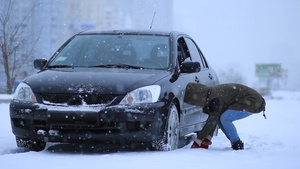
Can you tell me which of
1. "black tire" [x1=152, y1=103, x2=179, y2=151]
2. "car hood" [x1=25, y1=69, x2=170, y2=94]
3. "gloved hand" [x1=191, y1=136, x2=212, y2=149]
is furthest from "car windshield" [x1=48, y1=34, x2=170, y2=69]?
"gloved hand" [x1=191, y1=136, x2=212, y2=149]

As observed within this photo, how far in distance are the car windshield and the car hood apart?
426 mm

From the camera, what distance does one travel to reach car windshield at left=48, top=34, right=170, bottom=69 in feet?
24.6

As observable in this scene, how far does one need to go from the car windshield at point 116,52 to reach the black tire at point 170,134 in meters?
0.73

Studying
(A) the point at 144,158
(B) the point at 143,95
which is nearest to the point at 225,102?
(B) the point at 143,95

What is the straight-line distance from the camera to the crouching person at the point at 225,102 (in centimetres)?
738

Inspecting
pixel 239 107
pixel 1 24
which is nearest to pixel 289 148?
pixel 239 107

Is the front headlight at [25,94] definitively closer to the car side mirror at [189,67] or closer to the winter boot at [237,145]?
the car side mirror at [189,67]

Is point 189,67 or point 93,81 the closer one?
point 93,81

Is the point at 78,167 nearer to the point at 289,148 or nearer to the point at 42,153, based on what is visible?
the point at 42,153

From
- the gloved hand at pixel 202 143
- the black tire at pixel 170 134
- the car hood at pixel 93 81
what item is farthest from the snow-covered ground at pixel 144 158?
the car hood at pixel 93 81

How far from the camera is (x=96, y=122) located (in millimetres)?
6387

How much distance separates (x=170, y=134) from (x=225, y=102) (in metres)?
1.06

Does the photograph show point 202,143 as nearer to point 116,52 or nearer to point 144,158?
point 116,52

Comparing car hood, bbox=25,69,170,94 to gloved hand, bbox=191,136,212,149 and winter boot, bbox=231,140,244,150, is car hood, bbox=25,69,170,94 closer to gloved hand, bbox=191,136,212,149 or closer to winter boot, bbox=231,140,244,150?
gloved hand, bbox=191,136,212,149
